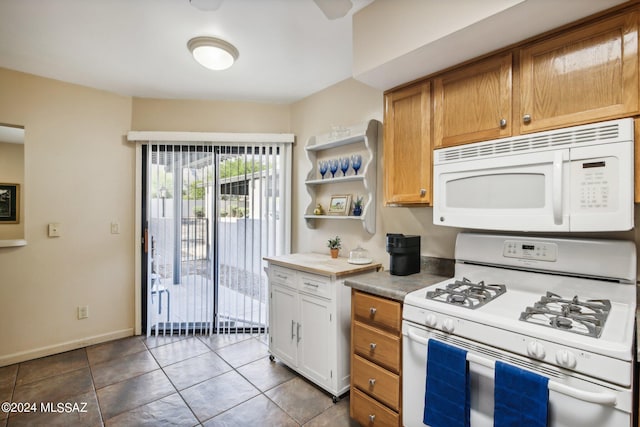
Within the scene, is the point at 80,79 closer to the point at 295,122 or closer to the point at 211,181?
the point at 211,181

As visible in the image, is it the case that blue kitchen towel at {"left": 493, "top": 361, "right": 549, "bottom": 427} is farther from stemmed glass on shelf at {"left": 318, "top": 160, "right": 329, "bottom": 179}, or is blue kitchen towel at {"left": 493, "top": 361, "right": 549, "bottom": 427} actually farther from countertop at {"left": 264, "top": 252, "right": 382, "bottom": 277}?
stemmed glass on shelf at {"left": 318, "top": 160, "right": 329, "bottom": 179}

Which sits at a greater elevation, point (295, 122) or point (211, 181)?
point (295, 122)

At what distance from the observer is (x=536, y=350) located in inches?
43.3

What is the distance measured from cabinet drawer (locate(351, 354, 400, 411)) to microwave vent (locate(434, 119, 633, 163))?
1.24m

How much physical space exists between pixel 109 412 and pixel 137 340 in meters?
1.22

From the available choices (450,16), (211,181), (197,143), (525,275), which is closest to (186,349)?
(211,181)

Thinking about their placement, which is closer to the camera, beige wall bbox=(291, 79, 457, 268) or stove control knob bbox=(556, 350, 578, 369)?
stove control knob bbox=(556, 350, 578, 369)

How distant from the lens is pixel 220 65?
2311mm

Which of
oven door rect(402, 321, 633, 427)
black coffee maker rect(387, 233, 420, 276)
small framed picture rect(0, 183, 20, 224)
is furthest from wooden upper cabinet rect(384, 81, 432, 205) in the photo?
small framed picture rect(0, 183, 20, 224)

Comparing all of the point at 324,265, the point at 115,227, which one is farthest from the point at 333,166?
the point at 115,227

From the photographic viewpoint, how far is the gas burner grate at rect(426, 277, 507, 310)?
142cm

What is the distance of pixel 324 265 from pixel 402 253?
0.63 m

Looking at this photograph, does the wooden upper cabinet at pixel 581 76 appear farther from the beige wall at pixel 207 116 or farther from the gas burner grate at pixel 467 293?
the beige wall at pixel 207 116

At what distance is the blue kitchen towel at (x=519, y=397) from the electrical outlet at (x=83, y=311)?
347 cm
